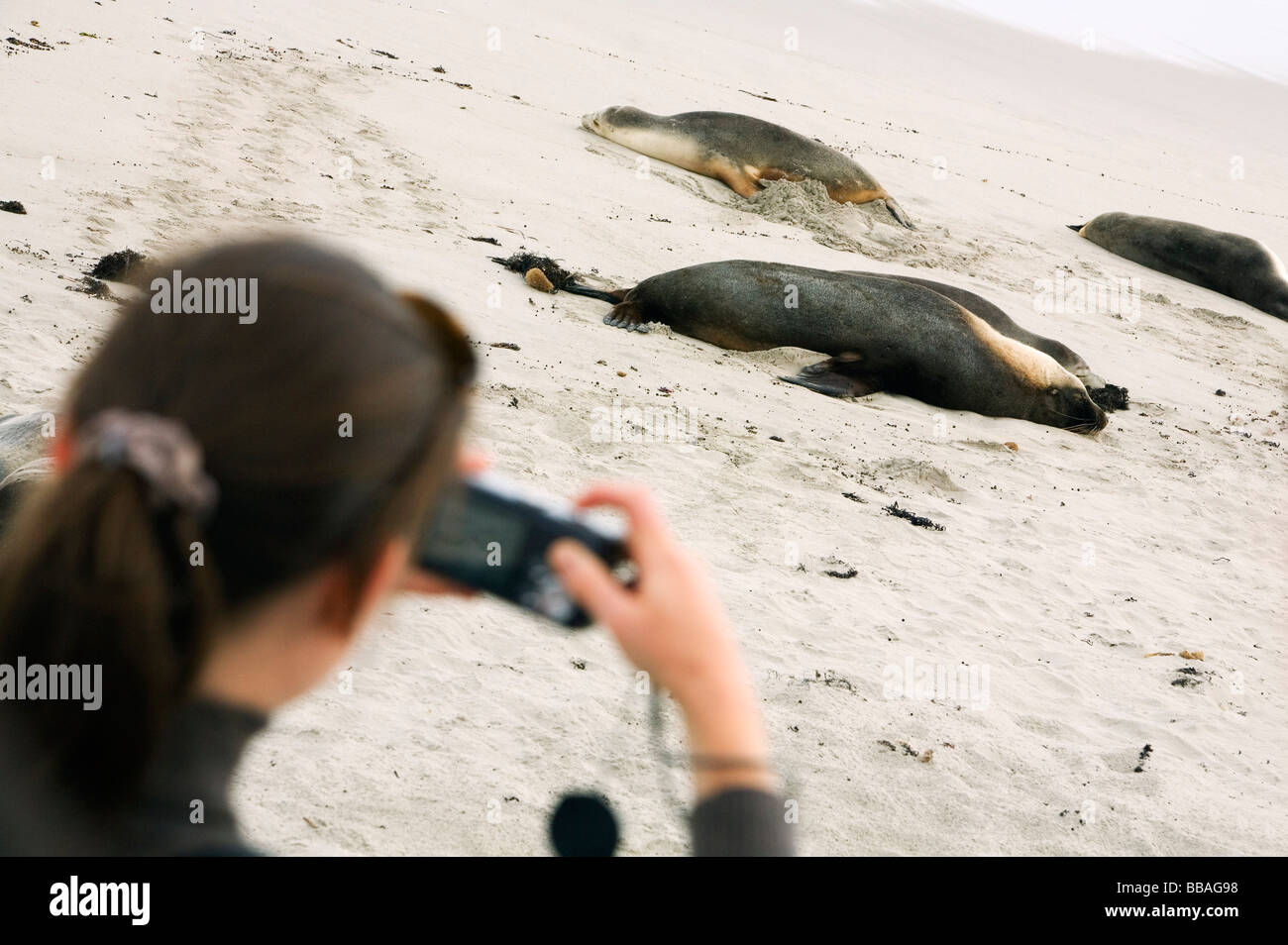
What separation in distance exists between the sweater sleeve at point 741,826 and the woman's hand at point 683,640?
12 mm

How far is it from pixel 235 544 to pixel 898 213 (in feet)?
37.1

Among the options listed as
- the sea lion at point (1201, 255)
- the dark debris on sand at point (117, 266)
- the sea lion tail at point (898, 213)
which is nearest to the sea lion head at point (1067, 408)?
the sea lion tail at point (898, 213)

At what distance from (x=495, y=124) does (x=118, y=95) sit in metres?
3.60

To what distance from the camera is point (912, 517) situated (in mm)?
5113

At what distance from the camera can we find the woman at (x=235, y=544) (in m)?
0.89

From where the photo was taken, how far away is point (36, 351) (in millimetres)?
4551

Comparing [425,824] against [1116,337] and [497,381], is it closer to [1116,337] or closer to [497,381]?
[497,381]

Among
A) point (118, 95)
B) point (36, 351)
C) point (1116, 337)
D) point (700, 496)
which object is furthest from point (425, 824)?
point (1116, 337)

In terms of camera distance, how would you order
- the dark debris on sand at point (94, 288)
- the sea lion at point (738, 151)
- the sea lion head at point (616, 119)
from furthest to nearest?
the sea lion head at point (616, 119) → the sea lion at point (738, 151) → the dark debris on sand at point (94, 288)

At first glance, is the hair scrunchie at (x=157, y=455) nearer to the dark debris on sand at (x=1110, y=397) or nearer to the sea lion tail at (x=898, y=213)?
the dark debris on sand at (x=1110, y=397)

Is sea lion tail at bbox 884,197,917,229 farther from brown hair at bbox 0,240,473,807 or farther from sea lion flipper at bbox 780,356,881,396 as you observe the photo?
brown hair at bbox 0,240,473,807

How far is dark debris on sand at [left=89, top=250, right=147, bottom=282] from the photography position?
5.48 metres
